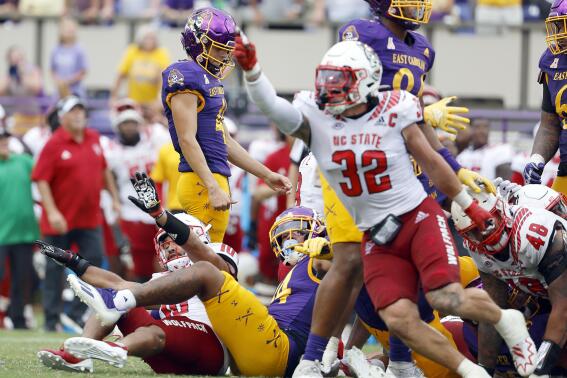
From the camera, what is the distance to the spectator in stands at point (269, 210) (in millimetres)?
12273

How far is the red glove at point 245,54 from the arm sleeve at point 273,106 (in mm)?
79

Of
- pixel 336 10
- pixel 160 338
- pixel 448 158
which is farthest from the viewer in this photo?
pixel 336 10

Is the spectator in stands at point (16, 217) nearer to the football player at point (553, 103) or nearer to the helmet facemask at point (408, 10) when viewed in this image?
the football player at point (553, 103)

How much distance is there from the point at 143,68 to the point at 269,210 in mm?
2885

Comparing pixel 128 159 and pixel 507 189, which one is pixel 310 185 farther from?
pixel 128 159

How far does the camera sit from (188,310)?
693cm

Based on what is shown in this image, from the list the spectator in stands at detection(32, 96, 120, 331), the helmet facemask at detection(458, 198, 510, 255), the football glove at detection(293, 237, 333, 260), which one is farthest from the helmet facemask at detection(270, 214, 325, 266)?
the spectator in stands at detection(32, 96, 120, 331)

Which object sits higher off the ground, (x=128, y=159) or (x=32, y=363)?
(x=32, y=363)

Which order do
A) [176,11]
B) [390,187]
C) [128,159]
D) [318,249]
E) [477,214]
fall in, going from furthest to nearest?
→ [176,11] → [128,159] → [318,249] → [390,187] → [477,214]

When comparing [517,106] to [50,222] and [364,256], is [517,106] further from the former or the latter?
[364,256]

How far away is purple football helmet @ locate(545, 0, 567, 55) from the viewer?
7691 mm

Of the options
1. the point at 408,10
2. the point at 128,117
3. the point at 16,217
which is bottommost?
the point at 16,217

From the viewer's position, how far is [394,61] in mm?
6961

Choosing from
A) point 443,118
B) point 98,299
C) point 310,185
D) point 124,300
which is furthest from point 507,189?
point 98,299
